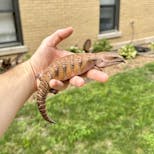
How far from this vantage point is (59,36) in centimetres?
229

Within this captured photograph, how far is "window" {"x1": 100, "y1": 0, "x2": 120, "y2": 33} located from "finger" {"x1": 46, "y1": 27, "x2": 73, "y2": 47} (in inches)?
219

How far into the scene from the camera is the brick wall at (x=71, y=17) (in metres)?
6.14

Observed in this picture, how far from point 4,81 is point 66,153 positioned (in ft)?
4.48

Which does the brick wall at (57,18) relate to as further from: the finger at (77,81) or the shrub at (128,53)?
the finger at (77,81)

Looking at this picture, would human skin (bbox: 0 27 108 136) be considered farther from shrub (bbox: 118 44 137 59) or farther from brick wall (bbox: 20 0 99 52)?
shrub (bbox: 118 44 137 59)

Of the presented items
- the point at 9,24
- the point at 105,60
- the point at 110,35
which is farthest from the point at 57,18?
the point at 105,60

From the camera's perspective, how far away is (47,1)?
6.25m

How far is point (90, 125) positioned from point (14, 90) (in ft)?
5.52

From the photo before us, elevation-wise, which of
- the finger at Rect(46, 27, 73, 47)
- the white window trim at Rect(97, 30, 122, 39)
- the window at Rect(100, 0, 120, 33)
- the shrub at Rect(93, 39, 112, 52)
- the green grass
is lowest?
the green grass

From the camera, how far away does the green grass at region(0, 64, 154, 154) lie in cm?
328

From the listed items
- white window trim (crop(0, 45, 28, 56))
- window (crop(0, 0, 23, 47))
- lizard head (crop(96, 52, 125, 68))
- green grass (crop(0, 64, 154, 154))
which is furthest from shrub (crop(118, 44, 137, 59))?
lizard head (crop(96, 52, 125, 68))

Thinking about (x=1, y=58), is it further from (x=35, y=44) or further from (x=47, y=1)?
(x=47, y=1)

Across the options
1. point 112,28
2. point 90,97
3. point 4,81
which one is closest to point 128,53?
point 112,28

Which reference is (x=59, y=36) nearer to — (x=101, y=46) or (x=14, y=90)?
(x=14, y=90)
